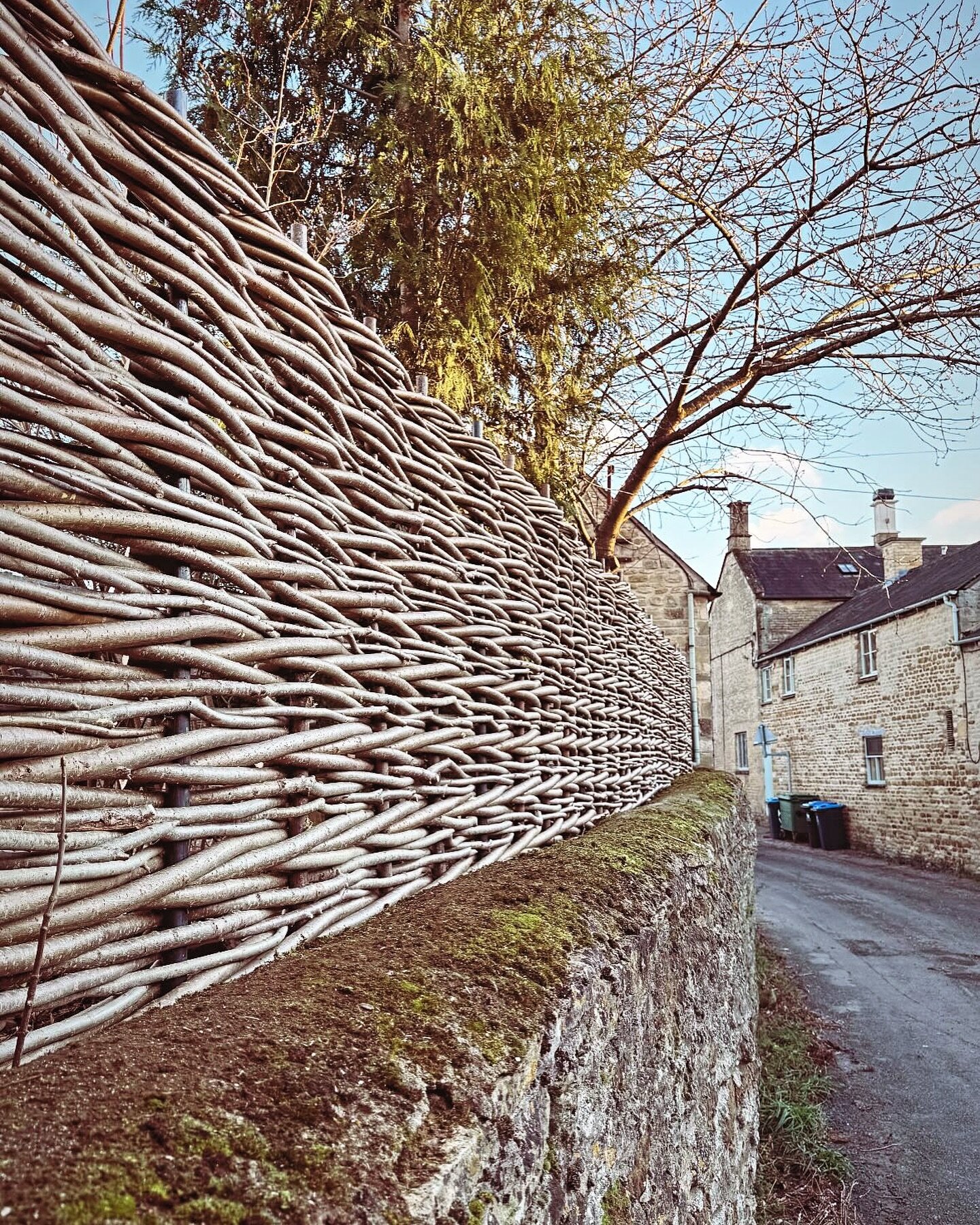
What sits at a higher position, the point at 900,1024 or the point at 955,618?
the point at 955,618

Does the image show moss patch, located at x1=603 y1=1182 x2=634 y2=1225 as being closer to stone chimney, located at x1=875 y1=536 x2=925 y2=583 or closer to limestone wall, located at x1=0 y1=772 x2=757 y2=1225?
limestone wall, located at x1=0 y1=772 x2=757 y2=1225

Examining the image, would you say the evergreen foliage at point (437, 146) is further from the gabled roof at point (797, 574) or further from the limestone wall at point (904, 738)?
the gabled roof at point (797, 574)

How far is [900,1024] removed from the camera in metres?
6.98

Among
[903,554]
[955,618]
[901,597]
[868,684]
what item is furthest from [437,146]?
[903,554]

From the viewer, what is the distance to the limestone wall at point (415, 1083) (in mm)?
711

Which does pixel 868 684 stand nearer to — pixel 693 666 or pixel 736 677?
pixel 693 666

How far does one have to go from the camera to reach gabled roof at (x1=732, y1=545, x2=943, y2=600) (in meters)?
26.5

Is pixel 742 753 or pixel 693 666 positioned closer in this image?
pixel 693 666

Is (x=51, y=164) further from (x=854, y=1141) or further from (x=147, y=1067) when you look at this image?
(x=854, y=1141)

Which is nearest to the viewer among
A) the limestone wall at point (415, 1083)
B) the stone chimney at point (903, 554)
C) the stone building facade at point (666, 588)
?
the limestone wall at point (415, 1083)

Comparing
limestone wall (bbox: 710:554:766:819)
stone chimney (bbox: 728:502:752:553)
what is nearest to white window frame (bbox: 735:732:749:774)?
limestone wall (bbox: 710:554:766:819)

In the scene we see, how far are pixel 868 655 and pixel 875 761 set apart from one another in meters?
2.49

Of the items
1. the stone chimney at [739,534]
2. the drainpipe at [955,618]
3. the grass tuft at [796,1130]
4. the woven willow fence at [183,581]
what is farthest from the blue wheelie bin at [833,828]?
the woven willow fence at [183,581]

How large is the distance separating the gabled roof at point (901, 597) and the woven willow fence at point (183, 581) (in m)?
14.5
